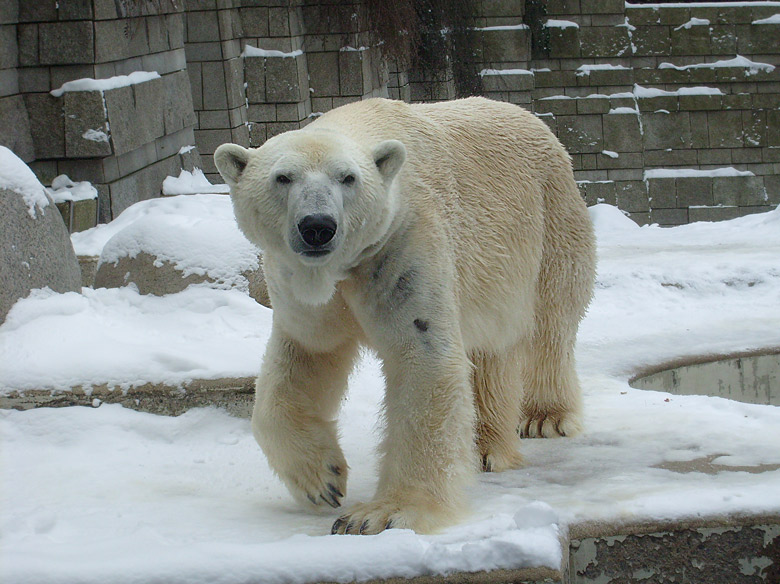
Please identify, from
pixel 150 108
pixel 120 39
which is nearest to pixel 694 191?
pixel 150 108

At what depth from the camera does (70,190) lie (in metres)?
5.80

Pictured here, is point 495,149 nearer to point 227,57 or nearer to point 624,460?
point 624,460

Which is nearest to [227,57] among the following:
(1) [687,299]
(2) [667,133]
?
(1) [687,299]

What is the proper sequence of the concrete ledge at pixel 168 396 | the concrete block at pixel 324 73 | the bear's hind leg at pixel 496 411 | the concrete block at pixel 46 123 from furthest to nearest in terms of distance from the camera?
the concrete block at pixel 324 73 → the concrete block at pixel 46 123 → the concrete ledge at pixel 168 396 → the bear's hind leg at pixel 496 411

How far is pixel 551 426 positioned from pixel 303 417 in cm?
124

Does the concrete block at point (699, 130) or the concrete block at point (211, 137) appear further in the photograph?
the concrete block at point (699, 130)

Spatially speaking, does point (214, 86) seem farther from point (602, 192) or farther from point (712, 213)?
point (712, 213)

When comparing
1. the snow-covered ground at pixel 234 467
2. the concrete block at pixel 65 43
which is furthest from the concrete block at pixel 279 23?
the snow-covered ground at pixel 234 467

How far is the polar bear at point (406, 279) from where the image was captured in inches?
96.5

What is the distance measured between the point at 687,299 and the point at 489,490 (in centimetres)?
360

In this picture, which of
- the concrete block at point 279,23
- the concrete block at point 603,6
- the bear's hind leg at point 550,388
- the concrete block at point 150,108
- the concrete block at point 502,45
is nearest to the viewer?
the bear's hind leg at point 550,388

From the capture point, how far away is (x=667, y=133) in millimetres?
11875

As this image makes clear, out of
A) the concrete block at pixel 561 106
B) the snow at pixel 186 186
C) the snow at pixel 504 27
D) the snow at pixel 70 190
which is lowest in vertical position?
the concrete block at pixel 561 106

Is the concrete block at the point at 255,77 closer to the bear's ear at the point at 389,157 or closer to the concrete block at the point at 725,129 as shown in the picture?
the bear's ear at the point at 389,157
